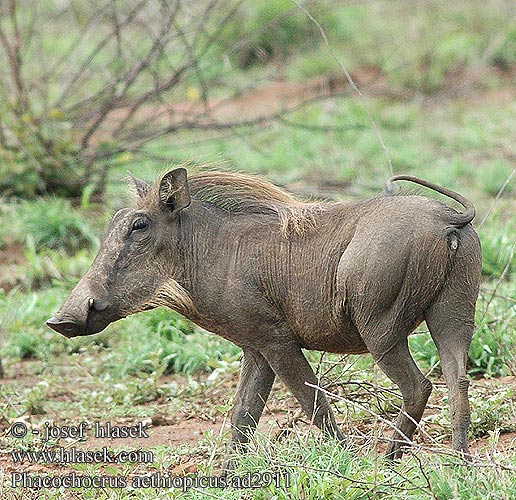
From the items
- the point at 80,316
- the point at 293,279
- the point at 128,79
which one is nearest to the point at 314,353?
the point at 293,279

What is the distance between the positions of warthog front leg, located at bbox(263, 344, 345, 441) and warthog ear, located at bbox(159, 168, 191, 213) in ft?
2.15

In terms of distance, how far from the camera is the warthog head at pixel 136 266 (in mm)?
3912

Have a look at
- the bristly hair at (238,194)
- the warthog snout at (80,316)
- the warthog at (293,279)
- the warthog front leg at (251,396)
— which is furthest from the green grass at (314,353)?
the warthog snout at (80,316)

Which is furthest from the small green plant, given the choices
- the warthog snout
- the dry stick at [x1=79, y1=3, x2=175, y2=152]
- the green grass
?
the warthog snout

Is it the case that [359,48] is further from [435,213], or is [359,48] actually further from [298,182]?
[435,213]

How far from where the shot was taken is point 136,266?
13.0ft

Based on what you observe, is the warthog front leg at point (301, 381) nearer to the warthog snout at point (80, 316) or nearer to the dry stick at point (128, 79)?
the warthog snout at point (80, 316)

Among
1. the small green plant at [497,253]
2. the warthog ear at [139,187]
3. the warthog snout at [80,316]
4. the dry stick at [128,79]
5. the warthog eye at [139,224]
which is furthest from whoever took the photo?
the dry stick at [128,79]

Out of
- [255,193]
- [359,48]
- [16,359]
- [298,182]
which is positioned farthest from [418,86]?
[255,193]

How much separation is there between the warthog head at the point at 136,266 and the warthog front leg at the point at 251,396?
14.8 inches

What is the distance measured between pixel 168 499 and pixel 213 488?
6.6 inches

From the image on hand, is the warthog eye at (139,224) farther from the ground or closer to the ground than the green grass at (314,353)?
farther from the ground

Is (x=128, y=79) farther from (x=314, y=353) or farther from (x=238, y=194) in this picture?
(x=238, y=194)

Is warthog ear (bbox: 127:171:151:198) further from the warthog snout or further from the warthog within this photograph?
the warthog snout
